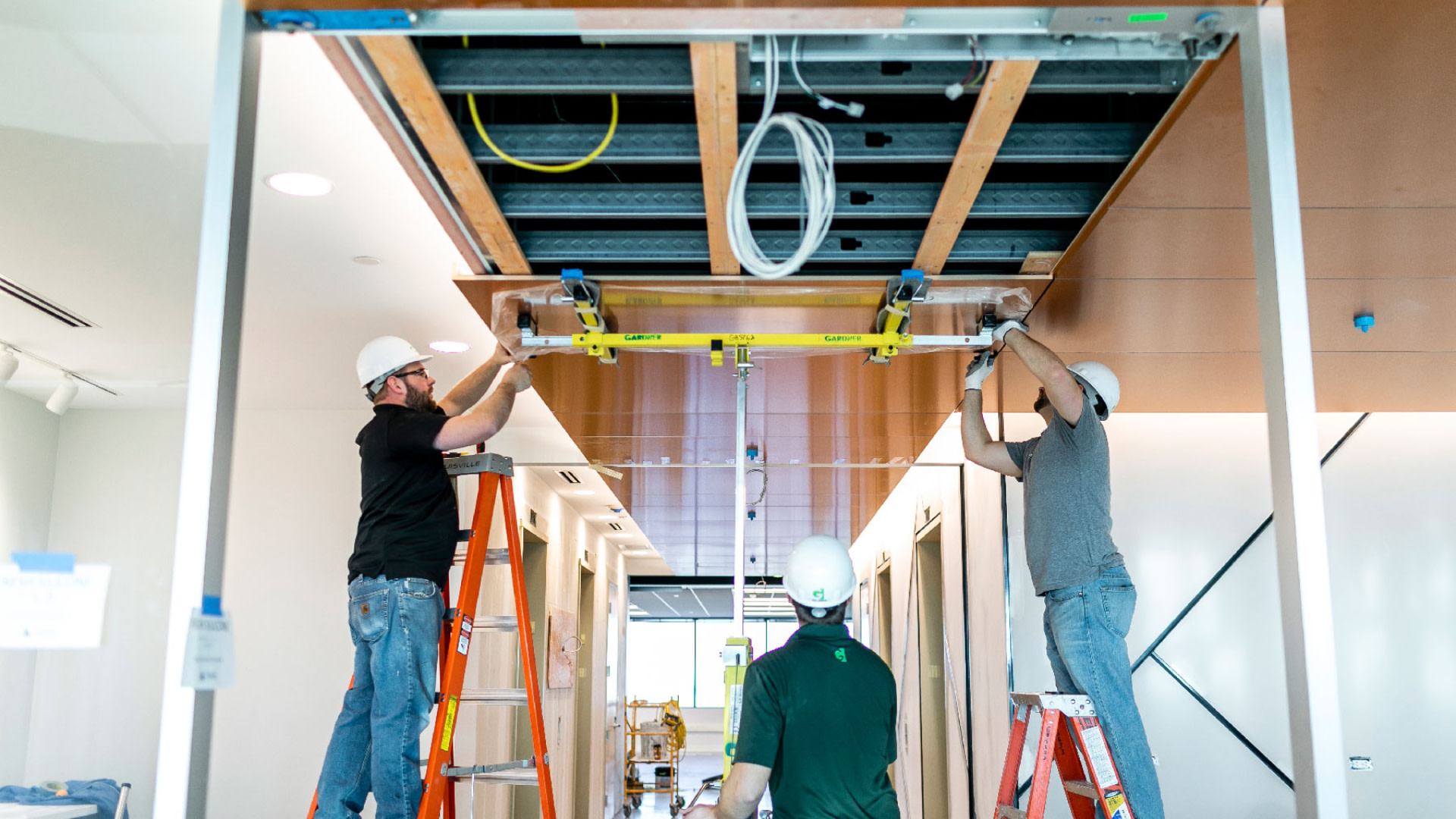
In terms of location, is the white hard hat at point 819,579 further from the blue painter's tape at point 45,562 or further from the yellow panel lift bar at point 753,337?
the blue painter's tape at point 45,562

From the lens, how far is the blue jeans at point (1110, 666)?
2.76 meters

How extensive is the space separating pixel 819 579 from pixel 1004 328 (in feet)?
4.39

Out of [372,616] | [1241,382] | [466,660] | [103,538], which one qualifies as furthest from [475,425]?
[1241,382]

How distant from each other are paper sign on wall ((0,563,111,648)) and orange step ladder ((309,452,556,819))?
3.26 ft

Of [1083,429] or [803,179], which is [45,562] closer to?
[803,179]

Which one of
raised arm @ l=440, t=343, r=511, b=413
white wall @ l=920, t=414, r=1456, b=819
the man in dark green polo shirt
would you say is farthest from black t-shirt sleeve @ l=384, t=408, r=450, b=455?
white wall @ l=920, t=414, r=1456, b=819

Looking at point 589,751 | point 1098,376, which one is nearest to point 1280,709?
point 1098,376

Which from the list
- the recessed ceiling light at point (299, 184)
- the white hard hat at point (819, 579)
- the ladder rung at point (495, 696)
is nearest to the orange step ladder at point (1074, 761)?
the white hard hat at point (819, 579)

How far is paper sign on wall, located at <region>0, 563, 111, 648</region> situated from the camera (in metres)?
2.05

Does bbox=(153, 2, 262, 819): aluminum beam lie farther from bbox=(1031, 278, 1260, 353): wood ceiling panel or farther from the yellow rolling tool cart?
the yellow rolling tool cart

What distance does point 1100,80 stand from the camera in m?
2.31

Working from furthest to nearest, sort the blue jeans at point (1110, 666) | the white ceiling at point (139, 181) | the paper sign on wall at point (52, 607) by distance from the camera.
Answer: the blue jeans at point (1110, 666) → the white ceiling at point (139, 181) → the paper sign on wall at point (52, 607)

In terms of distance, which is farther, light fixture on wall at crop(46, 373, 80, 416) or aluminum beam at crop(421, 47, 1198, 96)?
light fixture on wall at crop(46, 373, 80, 416)

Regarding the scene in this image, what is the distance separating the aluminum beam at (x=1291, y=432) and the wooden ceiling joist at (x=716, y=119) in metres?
0.95
